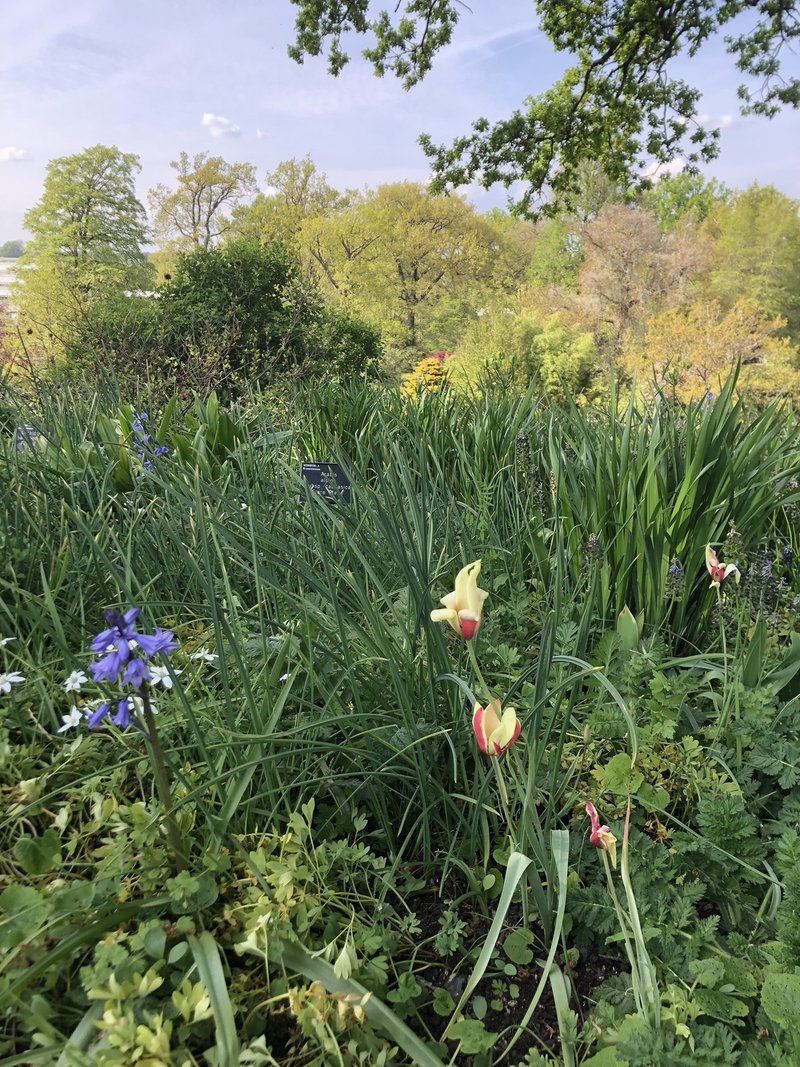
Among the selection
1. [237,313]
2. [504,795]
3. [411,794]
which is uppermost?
[237,313]

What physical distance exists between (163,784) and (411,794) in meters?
0.51

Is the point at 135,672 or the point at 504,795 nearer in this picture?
the point at 135,672

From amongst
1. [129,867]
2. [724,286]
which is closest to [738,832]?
[129,867]

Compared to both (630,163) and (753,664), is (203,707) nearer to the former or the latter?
(753,664)

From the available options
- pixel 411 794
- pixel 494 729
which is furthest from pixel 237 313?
pixel 494 729

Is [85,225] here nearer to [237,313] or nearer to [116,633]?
[237,313]

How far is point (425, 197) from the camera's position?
81.1 feet

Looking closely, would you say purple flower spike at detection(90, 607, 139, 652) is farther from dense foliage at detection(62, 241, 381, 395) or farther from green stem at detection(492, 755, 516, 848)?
dense foliage at detection(62, 241, 381, 395)

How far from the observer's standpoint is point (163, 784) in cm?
81

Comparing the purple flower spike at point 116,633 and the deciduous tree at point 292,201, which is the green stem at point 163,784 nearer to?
the purple flower spike at point 116,633

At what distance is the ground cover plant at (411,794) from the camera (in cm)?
76

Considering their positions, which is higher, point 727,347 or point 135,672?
point 727,347

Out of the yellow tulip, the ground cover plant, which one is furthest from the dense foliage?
the yellow tulip

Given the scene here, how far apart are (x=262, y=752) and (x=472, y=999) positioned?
0.47 metres
